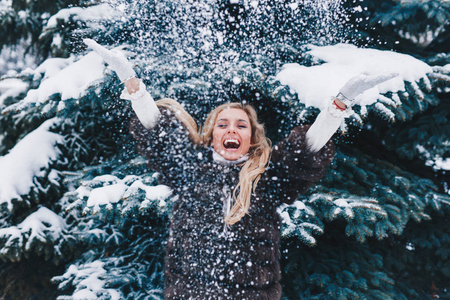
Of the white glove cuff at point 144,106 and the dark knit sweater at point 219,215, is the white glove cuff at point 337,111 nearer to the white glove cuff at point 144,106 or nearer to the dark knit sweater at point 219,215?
the dark knit sweater at point 219,215

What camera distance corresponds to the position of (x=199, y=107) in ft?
9.02

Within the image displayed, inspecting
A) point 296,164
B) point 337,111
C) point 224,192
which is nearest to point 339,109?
point 337,111

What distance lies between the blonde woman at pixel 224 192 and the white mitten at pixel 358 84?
168mm

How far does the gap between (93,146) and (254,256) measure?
6.66ft

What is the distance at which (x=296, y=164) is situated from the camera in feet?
5.89

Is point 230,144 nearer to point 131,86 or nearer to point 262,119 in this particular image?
point 131,86

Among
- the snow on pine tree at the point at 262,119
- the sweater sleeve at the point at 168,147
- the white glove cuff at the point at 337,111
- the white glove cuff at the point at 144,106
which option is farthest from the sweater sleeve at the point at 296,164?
the white glove cuff at the point at 144,106

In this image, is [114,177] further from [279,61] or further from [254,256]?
[279,61]

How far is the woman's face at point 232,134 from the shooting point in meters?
1.92

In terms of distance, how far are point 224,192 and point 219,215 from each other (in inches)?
5.3

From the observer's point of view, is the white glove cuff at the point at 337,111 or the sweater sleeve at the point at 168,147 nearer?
the white glove cuff at the point at 337,111

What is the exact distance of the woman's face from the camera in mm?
1916

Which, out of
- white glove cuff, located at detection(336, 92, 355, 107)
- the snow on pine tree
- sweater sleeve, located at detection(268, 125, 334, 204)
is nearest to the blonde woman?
sweater sleeve, located at detection(268, 125, 334, 204)

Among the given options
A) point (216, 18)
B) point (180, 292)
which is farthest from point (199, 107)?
point (180, 292)
